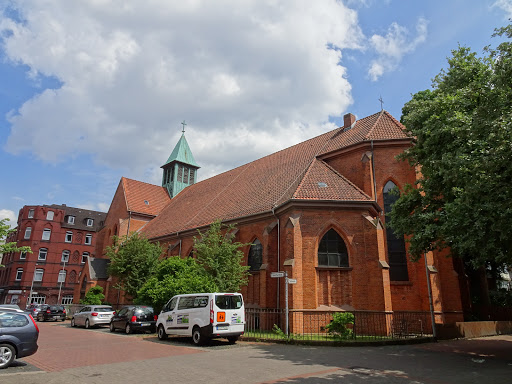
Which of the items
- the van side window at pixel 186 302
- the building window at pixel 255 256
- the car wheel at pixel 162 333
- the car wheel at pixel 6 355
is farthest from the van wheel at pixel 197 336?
the building window at pixel 255 256

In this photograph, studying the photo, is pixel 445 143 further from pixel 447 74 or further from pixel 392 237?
pixel 392 237

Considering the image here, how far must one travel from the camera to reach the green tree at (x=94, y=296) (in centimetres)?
3078

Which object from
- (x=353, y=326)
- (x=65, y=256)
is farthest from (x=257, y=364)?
(x=65, y=256)

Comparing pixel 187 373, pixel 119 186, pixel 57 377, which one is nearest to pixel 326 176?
pixel 187 373

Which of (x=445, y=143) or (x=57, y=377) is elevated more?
A: (x=445, y=143)

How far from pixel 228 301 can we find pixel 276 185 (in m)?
11.2

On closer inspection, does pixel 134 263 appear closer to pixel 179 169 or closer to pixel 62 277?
pixel 179 169

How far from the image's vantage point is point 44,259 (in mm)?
55406

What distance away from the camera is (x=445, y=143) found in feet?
45.0

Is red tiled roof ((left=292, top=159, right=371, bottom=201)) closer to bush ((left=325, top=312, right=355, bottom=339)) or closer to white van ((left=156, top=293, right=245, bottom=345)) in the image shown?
bush ((left=325, top=312, right=355, bottom=339))

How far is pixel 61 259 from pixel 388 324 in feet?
180

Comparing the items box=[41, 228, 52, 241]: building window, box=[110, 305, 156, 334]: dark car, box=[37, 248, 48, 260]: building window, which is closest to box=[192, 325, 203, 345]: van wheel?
box=[110, 305, 156, 334]: dark car

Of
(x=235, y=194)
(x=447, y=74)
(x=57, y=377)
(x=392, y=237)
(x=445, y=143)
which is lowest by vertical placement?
(x=57, y=377)

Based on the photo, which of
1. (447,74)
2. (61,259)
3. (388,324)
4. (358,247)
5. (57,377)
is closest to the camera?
(57,377)
